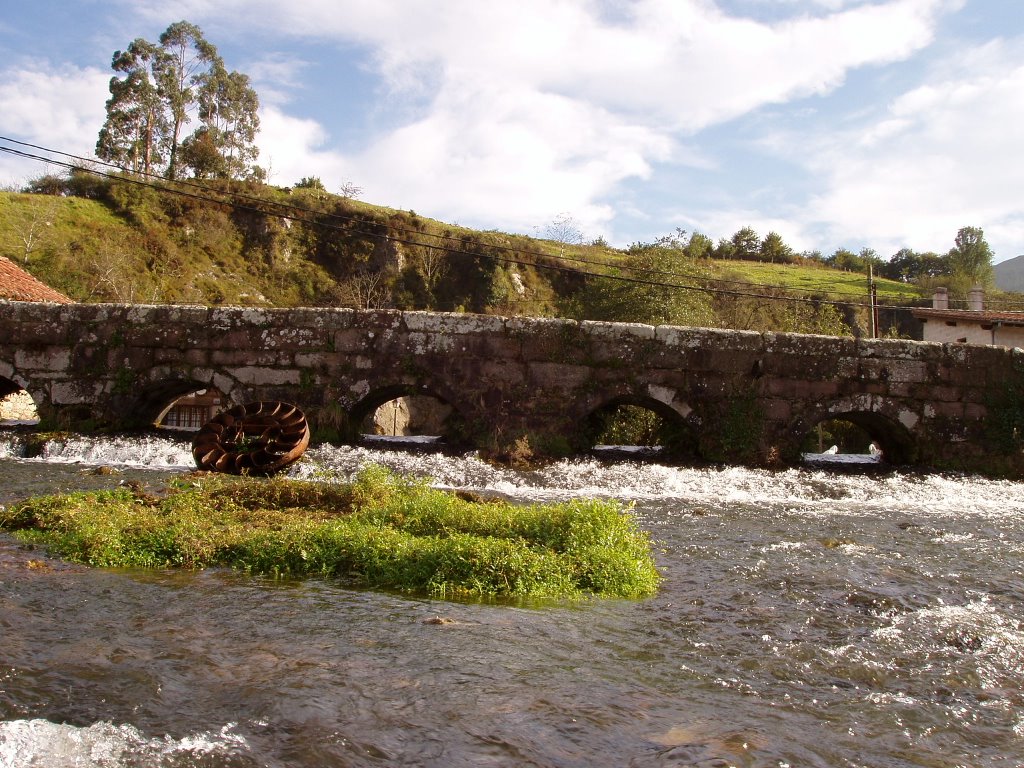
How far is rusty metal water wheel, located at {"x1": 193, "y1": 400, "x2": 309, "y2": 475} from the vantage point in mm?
10266

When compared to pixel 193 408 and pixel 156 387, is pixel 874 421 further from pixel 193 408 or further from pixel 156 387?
pixel 193 408

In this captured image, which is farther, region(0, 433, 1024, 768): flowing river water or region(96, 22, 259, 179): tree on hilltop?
region(96, 22, 259, 179): tree on hilltop

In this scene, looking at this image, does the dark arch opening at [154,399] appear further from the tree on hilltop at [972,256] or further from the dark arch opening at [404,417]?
the tree on hilltop at [972,256]

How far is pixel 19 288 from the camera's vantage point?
21344 millimetres

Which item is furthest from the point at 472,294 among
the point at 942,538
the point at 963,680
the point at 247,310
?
the point at 963,680

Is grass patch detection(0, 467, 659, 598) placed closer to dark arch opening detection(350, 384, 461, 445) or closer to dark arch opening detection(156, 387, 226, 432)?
dark arch opening detection(350, 384, 461, 445)

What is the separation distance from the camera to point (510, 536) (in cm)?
615

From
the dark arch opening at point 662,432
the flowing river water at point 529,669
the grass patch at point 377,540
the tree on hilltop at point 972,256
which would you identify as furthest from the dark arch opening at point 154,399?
the tree on hilltop at point 972,256

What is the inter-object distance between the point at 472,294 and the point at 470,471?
149ft

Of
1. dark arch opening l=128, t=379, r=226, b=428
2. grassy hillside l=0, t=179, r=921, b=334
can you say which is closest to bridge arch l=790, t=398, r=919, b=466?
dark arch opening l=128, t=379, r=226, b=428

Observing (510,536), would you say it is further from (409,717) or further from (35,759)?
(35,759)

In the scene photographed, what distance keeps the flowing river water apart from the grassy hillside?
36319 mm

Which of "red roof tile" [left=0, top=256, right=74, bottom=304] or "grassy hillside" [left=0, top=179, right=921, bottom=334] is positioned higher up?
"grassy hillside" [left=0, top=179, right=921, bottom=334]

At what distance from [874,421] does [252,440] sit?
9126mm
